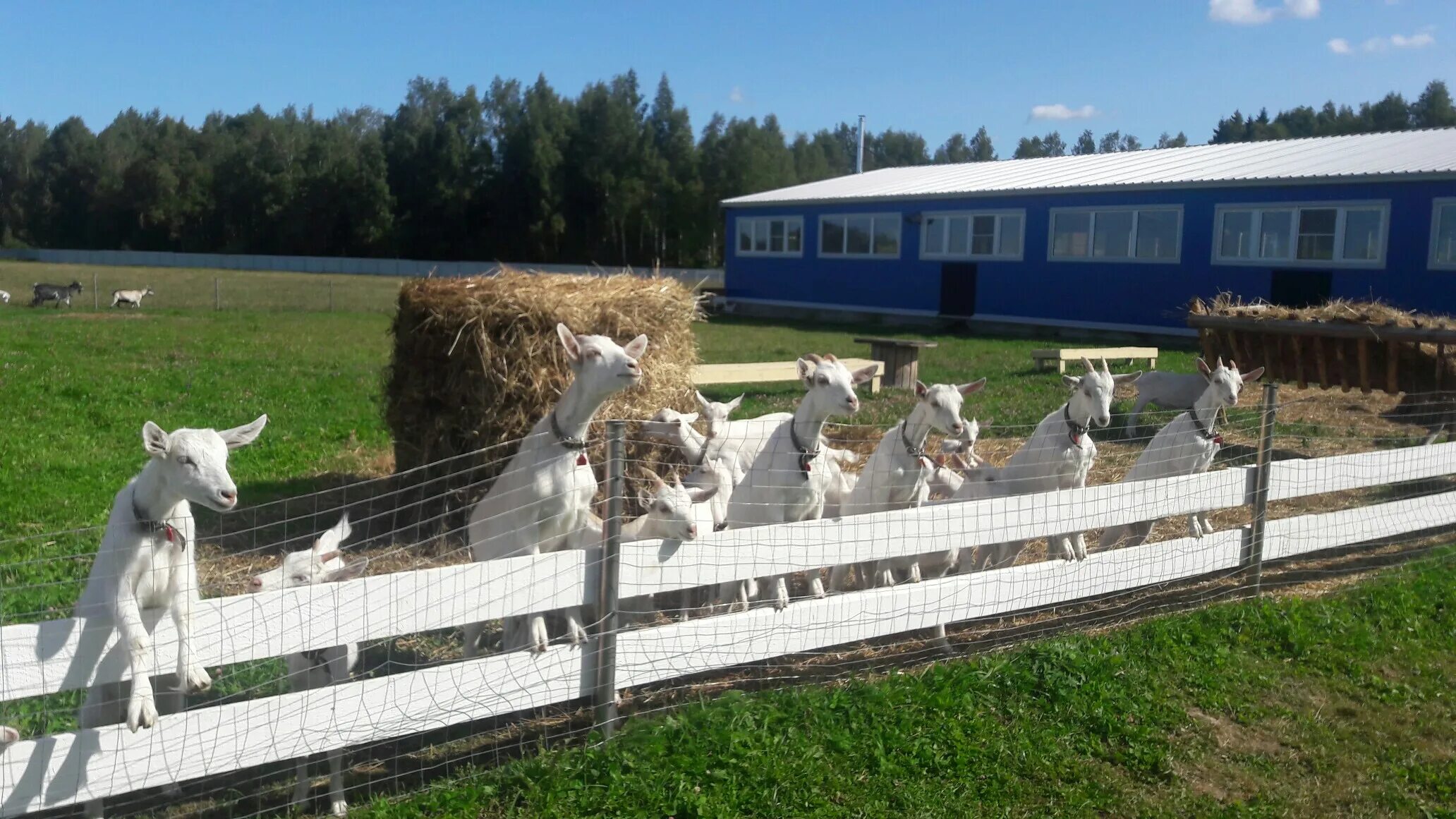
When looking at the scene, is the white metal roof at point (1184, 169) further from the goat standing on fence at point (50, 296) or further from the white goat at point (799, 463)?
the white goat at point (799, 463)

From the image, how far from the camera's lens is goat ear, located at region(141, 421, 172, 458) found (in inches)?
152

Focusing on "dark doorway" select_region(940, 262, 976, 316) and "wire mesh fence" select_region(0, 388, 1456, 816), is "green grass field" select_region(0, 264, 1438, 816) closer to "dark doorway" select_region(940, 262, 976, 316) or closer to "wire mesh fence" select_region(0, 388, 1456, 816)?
"wire mesh fence" select_region(0, 388, 1456, 816)

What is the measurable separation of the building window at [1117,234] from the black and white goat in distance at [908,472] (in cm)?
1949

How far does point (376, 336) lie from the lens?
2219 cm

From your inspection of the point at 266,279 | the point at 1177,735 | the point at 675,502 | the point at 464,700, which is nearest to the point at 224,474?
the point at 464,700

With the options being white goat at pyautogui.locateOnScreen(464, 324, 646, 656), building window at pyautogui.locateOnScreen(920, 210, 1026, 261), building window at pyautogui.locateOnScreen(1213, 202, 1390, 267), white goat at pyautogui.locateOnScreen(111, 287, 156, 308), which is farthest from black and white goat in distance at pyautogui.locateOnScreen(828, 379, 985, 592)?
white goat at pyautogui.locateOnScreen(111, 287, 156, 308)

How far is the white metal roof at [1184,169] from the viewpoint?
22.5m

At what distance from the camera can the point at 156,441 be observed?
3.91 metres

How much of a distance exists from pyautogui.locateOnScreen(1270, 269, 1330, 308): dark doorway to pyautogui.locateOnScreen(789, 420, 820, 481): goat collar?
743 inches

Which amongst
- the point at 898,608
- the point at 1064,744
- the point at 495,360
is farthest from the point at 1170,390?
the point at 1064,744

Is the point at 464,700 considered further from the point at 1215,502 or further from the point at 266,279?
the point at 266,279

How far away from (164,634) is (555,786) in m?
1.48

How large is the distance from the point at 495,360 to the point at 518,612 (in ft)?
12.6

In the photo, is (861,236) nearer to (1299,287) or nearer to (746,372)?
(1299,287)
